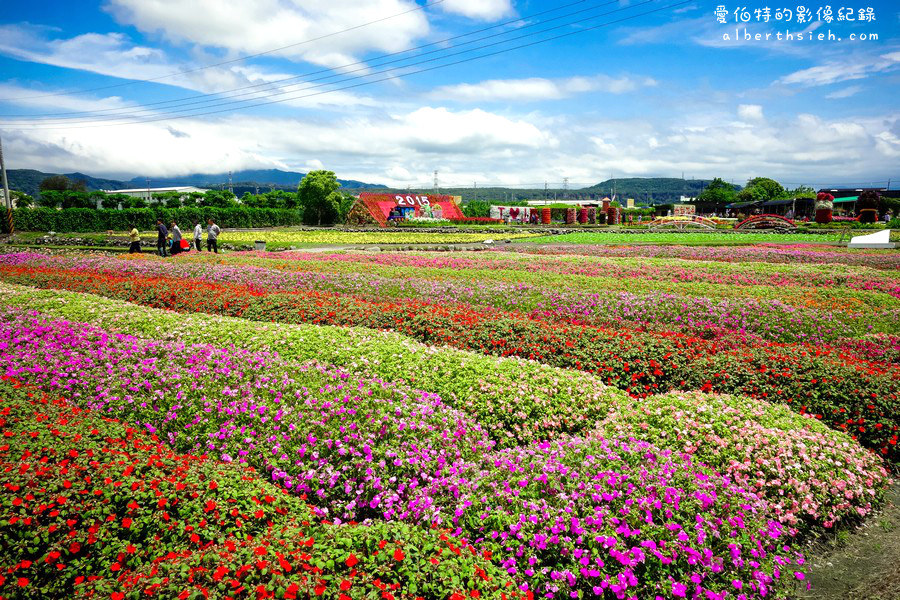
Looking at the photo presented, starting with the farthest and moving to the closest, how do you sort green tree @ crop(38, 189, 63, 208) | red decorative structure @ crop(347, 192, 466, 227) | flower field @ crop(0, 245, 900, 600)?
green tree @ crop(38, 189, 63, 208), red decorative structure @ crop(347, 192, 466, 227), flower field @ crop(0, 245, 900, 600)

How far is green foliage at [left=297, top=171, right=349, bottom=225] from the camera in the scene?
229 feet

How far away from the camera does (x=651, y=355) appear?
8359 mm

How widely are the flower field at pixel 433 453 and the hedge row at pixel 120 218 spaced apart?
46767 millimetres

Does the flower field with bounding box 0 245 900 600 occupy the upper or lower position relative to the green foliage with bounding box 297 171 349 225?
Result: lower

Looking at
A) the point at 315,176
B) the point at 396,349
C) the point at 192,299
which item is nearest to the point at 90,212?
the point at 315,176

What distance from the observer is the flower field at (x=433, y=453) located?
356cm

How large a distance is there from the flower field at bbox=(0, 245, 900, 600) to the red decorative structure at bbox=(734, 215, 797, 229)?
43781 millimetres

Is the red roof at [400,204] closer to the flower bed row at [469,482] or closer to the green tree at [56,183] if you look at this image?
the flower bed row at [469,482]

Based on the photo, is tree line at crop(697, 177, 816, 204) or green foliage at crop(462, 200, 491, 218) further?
tree line at crop(697, 177, 816, 204)

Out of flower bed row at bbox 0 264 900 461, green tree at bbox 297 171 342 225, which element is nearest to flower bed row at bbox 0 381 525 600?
flower bed row at bbox 0 264 900 461

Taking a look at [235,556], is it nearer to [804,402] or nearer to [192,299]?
[804,402]

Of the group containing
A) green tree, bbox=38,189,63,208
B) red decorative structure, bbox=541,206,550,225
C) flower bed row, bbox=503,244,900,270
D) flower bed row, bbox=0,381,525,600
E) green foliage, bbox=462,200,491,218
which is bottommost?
flower bed row, bbox=0,381,525,600

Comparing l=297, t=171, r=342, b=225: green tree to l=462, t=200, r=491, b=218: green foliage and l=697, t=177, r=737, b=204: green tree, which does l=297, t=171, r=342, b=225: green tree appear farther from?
l=697, t=177, r=737, b=204: green tree

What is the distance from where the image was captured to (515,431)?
20.8 ft
